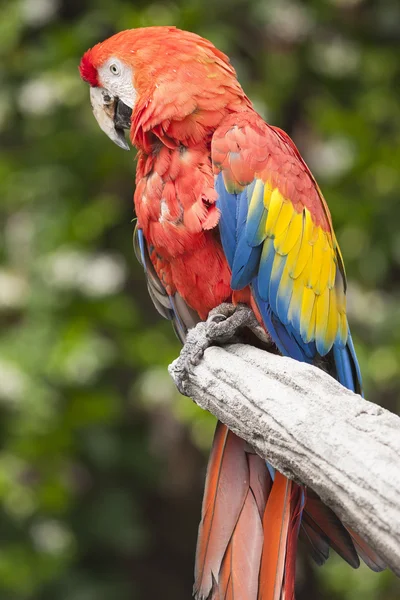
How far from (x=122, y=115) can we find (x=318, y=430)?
2.43 ft

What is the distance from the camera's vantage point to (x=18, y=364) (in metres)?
2.00

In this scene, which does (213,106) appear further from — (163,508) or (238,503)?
(163,508)

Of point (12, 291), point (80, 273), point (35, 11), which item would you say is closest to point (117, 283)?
point (80, 273)

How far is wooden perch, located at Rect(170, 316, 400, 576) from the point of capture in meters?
0.82

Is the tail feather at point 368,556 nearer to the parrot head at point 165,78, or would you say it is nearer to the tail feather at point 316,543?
the tail feather at point 316,543

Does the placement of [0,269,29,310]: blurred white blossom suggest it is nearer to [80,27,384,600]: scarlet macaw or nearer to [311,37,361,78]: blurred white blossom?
[80,27,384,600]: scarlet macaw

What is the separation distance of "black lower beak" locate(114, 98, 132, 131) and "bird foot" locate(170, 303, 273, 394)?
387 mm

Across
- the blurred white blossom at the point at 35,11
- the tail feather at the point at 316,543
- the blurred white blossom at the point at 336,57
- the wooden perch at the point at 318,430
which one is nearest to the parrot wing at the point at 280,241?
the wooden perch at the point at 318,430

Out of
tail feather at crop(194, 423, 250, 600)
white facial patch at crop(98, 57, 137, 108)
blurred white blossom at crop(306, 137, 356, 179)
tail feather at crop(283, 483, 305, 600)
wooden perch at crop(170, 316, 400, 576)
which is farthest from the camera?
blurred white blossom at crop(306, 137, 356, 179)

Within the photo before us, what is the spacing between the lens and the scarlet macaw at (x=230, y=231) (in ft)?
3.91

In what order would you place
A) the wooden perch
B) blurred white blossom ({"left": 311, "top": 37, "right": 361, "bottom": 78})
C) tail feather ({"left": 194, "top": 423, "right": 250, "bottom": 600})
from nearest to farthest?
the wooden perch → tail feather ({"left": 194, "top": 423, "right": 250, "bottom": 600}) → blurred white blossom ({"left": 311, "top": 37, "right": 361, "bottom": 78})

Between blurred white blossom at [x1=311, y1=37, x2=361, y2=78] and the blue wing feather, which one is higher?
blurred white blossom at [x1=311, y1=37, x2=361, y2=78]

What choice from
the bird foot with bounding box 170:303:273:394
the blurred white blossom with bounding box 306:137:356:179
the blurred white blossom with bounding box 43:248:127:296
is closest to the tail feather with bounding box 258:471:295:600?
the bird foot with bounding box 170:303:273:394

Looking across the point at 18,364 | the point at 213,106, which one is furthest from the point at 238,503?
the point at 18,364
